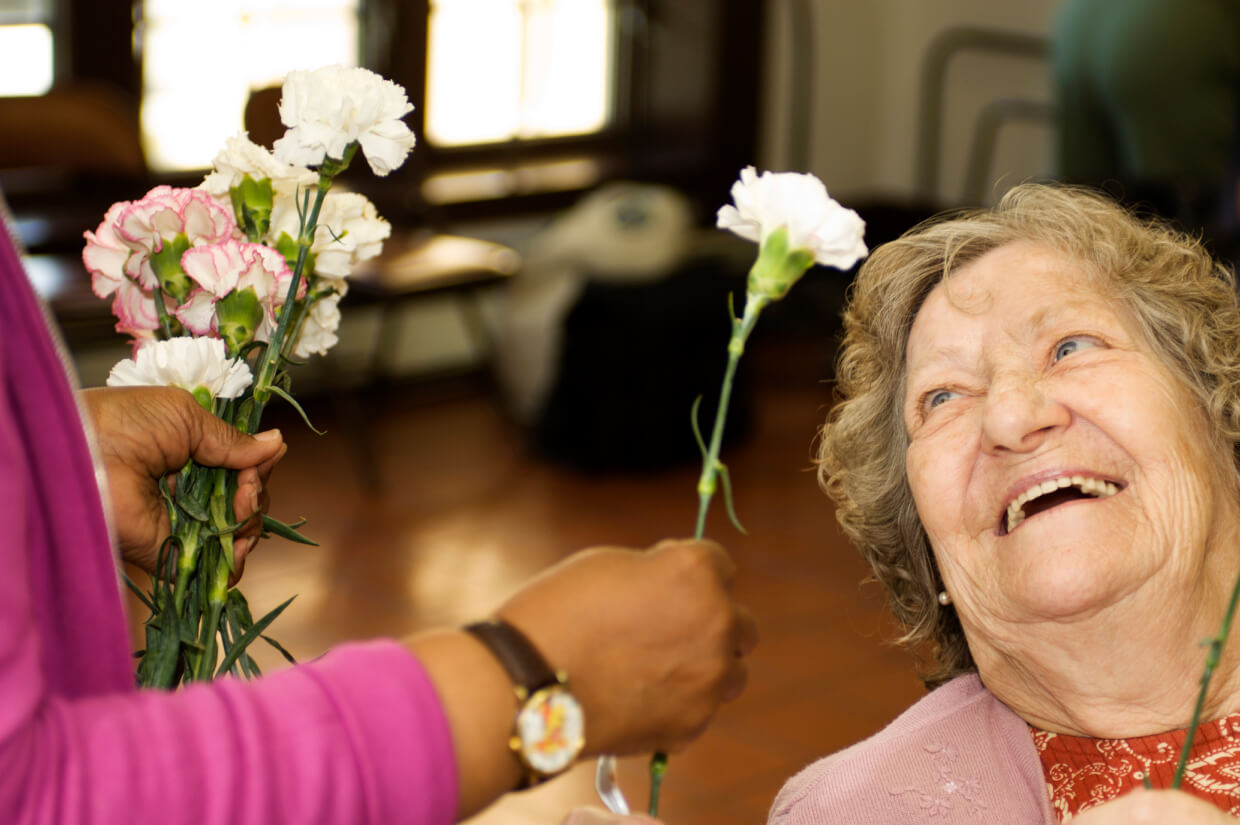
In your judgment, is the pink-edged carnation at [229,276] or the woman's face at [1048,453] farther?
the woman's face at [1048,453]

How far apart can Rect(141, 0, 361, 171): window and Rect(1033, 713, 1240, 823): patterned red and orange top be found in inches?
173

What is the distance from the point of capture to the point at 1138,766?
140cm

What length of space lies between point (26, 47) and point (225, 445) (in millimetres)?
4367

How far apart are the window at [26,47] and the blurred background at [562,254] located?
0.01m

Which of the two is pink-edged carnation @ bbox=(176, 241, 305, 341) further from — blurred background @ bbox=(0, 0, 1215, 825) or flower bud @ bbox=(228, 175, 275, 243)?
blurred background @ bbox=(0, 0, 1215, 825)

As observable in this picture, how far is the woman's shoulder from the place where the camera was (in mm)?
1431

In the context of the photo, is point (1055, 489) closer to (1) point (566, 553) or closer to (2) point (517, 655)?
(2) point (517, 655)

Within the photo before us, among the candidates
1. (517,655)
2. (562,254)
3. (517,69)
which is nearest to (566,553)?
(562,254)

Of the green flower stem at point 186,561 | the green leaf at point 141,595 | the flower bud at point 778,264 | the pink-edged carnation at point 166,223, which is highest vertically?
the flower bud at point 778,264

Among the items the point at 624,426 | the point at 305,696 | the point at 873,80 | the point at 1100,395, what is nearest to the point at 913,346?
the point at 1100,395

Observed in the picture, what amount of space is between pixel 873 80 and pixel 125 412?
708 cm

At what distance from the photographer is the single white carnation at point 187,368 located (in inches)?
45.4

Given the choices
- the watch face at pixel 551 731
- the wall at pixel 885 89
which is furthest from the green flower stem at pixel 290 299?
the wall at pixel 885 89

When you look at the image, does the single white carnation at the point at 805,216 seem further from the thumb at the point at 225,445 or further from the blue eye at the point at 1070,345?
the blue eye at the point at 1070,345
